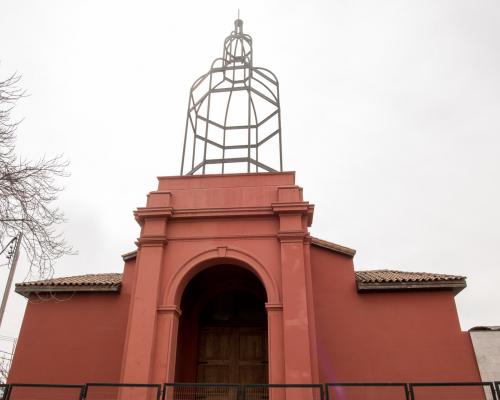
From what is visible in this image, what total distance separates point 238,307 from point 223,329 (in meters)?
0.74

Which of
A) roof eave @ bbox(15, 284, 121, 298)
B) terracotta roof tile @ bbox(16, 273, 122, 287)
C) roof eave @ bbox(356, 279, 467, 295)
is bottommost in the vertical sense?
roof eave @ bbox(356, 279, 467, 295)

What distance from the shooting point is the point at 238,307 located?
11.9 meters

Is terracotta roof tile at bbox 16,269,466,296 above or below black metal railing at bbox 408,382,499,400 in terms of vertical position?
above

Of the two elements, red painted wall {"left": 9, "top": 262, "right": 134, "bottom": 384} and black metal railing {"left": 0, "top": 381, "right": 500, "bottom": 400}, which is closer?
black metal railing {"left": 0, "top": 381, "right": 500, "bottom": 400}

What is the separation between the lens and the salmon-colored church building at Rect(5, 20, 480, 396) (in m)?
9.11

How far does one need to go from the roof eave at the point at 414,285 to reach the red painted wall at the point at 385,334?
0.59 ft

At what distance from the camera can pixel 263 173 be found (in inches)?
430

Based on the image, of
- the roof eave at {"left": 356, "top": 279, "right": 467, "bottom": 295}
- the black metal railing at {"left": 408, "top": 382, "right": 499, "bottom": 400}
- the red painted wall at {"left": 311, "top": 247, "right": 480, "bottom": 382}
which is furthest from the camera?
the roof eave at {"left": 356, "top": 279, "right": 467, "bottom": 295}

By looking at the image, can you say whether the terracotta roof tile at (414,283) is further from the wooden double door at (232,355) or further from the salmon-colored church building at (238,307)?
the wooden double door at (232,355)

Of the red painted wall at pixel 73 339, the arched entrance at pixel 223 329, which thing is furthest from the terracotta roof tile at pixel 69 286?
the arched entrance at pixel 223 329

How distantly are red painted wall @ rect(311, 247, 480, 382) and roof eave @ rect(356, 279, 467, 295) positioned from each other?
0.18 meters

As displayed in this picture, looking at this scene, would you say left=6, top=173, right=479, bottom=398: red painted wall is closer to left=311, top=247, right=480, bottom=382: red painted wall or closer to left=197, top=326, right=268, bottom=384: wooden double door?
left=311, top=247, right=480, bottom=382: red painted wall

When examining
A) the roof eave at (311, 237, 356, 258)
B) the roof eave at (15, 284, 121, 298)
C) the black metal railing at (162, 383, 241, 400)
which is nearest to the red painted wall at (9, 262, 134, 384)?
the roof eave at (15, 284, 121, 298)

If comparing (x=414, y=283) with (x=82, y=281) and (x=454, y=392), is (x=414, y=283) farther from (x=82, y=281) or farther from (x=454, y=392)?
(x=82, y=281)
